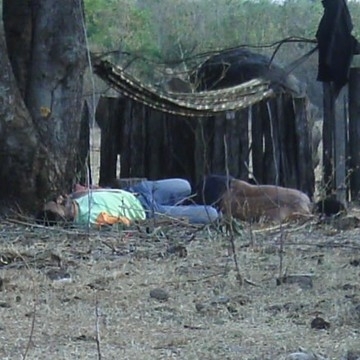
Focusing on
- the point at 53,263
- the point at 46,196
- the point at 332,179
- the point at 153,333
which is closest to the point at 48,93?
the point at 46,196

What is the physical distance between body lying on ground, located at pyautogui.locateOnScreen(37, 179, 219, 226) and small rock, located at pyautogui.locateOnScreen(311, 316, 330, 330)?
3.00 metres

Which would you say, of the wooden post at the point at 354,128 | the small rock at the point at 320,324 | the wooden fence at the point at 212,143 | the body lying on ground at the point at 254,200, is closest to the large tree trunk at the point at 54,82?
the body lying on ground at the point at 254,200

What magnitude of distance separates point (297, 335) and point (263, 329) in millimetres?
194

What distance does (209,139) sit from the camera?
37.7 feet

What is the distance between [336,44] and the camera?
11094 mm

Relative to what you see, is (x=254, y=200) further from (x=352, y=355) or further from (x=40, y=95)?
(x=352, y=355)

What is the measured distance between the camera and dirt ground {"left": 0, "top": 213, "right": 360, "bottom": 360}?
515cm

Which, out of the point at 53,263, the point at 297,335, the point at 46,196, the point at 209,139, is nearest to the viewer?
the point at 297,335

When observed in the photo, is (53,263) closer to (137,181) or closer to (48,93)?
(48,93)

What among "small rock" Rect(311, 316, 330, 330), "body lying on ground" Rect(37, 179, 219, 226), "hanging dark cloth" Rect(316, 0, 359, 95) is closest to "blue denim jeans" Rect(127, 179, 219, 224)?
"body lying on ground" Rect(37, 179, 219, 226)

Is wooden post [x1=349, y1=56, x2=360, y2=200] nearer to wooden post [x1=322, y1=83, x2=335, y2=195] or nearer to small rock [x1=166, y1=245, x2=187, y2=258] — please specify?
wooden post [x1=322, y1=83, x2=335, y2=195]

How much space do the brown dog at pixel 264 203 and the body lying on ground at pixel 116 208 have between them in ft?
0.88

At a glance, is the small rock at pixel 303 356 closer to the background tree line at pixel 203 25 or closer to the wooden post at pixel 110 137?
the wooden post at pixel 110 137

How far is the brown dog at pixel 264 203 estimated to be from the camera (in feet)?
29.9
